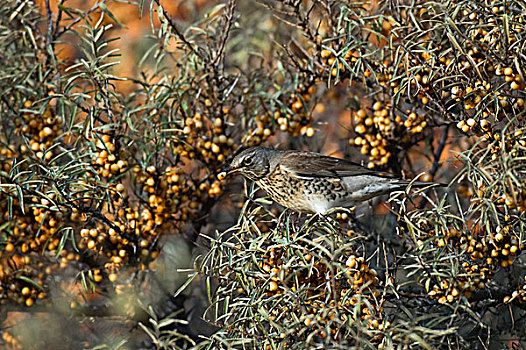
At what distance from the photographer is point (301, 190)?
183 centimetres

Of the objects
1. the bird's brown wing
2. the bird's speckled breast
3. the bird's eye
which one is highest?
the bird's eye

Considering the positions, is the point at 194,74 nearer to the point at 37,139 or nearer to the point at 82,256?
the point at 37,139

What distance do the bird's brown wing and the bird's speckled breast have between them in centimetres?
2

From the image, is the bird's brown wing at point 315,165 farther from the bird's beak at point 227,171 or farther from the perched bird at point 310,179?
the bird's beak at point 227,171

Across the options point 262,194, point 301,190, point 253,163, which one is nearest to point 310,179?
point 301,190

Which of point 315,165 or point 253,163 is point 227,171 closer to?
point 253,163

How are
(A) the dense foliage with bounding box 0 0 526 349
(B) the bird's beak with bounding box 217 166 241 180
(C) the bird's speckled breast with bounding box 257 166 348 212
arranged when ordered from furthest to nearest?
(C) the bird's speckled breast with bounding box 257 166 348 212
(B) the bird's beak with bounding box 217 166 241 180
(A) the dense foliage with bounding box 0 0 526 349

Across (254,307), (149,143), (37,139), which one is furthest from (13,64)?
(254,307)

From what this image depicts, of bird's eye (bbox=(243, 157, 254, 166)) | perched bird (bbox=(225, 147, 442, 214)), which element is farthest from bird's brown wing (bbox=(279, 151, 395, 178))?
bird's eye (bbox=(243, 157, 254, 166))

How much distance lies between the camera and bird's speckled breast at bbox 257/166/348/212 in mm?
1812

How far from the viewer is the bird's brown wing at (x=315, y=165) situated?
1.84 meters

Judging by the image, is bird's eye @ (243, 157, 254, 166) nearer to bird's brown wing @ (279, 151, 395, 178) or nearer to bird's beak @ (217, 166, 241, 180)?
bird's beak @ (217, 166, 241, 180)

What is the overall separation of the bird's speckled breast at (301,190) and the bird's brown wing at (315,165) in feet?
0.06

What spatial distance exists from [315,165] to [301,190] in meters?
0.09
